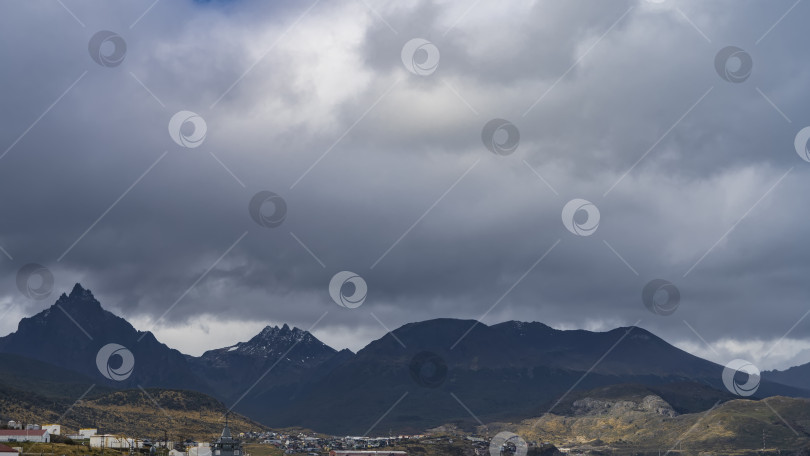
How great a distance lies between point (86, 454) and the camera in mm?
199500

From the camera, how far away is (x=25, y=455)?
18262 centimetres

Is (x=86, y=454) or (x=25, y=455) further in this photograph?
(x=86, y=454)

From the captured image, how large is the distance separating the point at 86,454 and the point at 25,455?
60.9 feet
